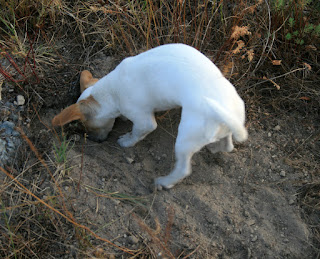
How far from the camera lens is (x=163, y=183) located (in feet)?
8.07

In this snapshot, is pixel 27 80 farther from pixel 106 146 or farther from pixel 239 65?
pixel 239 65

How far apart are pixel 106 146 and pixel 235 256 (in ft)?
4.43

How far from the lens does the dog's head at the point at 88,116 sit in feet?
7.95

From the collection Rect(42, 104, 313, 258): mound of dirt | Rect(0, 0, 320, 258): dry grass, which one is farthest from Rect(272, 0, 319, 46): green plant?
Rect(42, 104, 313, 258): mound of dirt

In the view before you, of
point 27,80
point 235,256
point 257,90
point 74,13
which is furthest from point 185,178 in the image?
point 74,13

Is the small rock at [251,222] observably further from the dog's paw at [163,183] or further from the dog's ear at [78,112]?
the dog's ear at [78,112]

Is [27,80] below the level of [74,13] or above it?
below

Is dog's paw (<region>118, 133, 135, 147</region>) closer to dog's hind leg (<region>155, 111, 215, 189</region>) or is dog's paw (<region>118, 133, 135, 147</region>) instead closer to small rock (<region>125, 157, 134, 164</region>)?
small rock (<region>125, 157, 134, 164</region>)

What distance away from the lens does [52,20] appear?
325 cm

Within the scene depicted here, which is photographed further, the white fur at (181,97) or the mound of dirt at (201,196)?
the mound of dirt at (201,196)

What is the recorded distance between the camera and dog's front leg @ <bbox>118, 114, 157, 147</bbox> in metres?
2.46

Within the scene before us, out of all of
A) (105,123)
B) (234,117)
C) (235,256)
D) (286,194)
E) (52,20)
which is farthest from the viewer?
(52,20)

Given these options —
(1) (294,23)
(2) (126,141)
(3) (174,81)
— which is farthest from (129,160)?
(1) (294,23)

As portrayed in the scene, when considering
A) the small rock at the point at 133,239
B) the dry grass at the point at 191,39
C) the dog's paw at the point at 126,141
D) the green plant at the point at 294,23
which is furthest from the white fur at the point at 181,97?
the green plant at the point at 294,23
